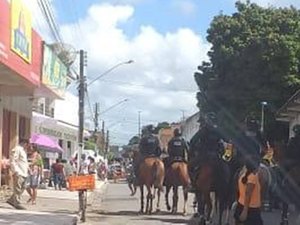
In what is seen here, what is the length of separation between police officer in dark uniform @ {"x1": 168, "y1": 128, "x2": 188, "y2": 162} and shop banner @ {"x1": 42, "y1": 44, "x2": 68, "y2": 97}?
6864 millimetres

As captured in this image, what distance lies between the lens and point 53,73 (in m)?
27.9

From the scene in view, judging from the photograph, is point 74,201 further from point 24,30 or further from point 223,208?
point 223,208

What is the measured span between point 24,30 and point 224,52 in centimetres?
2337

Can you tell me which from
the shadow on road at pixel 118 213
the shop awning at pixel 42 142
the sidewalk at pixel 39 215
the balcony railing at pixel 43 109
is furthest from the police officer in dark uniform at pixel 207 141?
the balcony railing at pixel 43 109

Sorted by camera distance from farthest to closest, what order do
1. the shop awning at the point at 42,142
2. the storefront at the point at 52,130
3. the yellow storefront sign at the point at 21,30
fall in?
the storefront at the point at 52,130 < the shop awning at the point at 42,142 < the yellow storefront sign at the point at 21,30

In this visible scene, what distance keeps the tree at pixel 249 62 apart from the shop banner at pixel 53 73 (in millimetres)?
11034

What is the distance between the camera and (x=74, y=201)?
25.3 m

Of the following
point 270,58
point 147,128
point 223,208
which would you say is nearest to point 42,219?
point 223,208

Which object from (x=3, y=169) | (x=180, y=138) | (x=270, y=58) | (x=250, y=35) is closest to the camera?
(x=180, y=138)

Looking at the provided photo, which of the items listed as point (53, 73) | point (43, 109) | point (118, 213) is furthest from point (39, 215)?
point (43, 109)

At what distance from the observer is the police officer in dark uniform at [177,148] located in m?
19.6

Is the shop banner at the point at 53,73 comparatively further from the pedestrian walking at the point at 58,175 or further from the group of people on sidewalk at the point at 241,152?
the group of people on sidewalk at the point at 241,152

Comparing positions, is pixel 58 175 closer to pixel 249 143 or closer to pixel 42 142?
pixel 42 142

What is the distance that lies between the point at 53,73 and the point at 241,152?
49.5 ft
